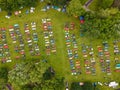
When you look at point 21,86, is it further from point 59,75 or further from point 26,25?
point 26,25

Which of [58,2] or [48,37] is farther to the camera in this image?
[48,37]

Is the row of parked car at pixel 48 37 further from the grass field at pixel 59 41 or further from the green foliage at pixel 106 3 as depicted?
the green foliage at pixel 106 3

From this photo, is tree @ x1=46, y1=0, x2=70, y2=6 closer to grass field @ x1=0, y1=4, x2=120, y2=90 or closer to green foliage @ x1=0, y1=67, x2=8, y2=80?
grass field @ x1=0, y1=4, x2=120, y2=90


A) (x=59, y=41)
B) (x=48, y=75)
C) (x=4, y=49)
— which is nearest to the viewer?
(x=48, y=75)

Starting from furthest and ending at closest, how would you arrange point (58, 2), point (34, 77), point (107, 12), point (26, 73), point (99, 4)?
point (99, 4) < point (58, 2) < point (26, 73) < point (34, 77) < point (107, 12)

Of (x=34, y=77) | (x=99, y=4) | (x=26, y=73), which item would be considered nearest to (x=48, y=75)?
(x=34, y=77)

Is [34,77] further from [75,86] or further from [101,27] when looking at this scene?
[101,27]

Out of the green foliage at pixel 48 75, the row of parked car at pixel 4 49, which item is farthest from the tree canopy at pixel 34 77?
the row of parked car at pixel 4 49

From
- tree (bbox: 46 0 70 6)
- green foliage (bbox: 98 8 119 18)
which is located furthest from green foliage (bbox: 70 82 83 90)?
tree (bbox: 46 0 70 6)

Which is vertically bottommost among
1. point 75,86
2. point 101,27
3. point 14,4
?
point 75,86
